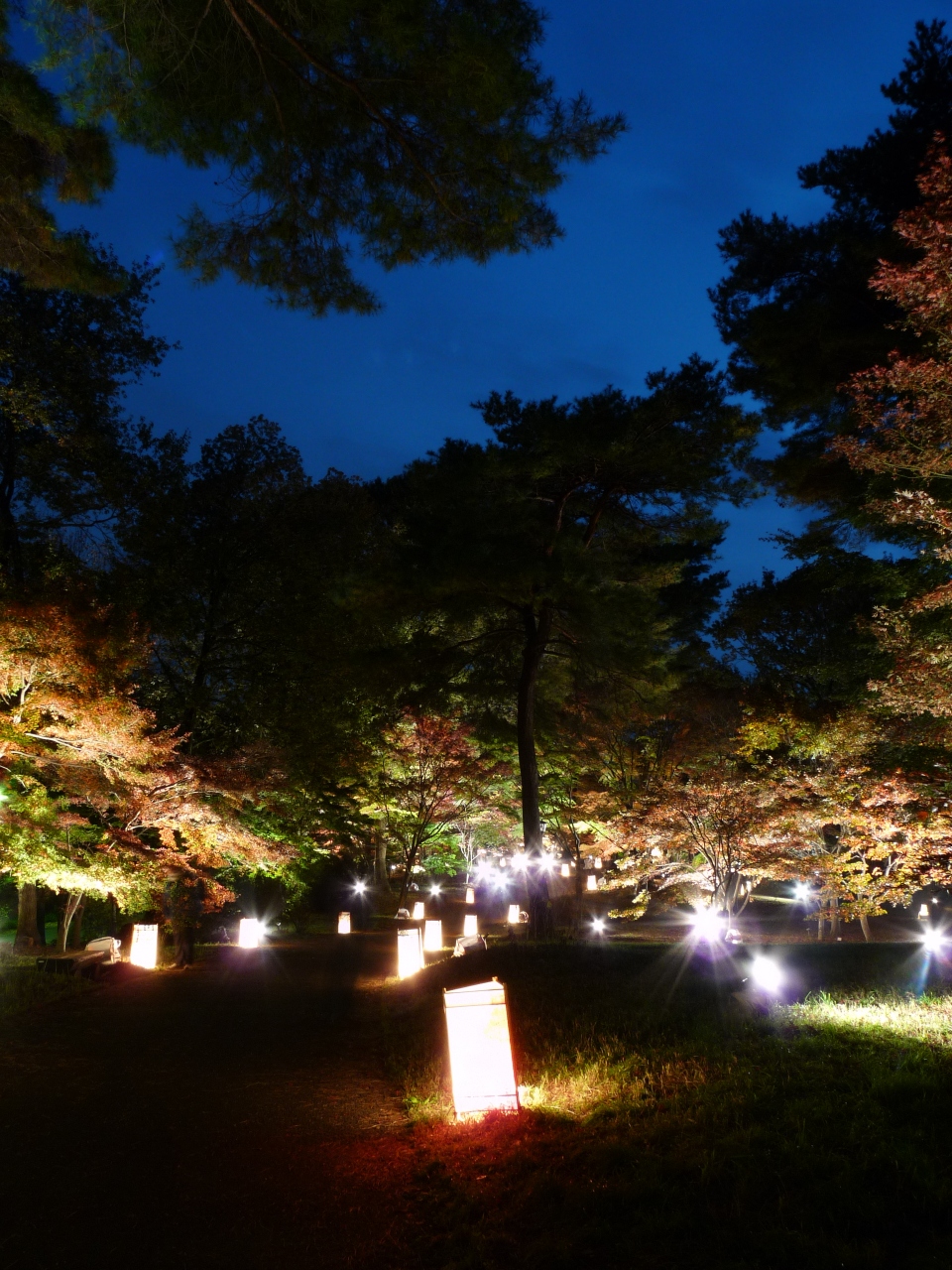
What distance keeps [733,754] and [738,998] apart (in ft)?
36.0

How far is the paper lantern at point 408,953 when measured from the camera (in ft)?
40.7

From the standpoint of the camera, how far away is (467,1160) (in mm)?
4652

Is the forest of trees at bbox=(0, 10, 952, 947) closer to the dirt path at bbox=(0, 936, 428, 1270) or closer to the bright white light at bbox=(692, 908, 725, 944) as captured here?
the bright white light at bbox=(692, 908, 725, 944)

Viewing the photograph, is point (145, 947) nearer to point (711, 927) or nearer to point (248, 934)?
point (248, 934)

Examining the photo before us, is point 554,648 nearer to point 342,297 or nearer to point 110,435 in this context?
point 110,435

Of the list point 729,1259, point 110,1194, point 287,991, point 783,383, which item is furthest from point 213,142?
point 287,991

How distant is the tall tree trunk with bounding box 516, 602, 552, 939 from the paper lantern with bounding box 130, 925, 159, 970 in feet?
22.5

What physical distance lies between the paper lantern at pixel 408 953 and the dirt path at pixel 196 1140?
99.2 inches

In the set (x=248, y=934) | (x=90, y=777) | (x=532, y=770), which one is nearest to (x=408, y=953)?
(x=532, y=770)

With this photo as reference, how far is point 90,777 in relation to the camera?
36.3 feet

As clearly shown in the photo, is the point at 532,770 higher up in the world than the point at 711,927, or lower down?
higher up

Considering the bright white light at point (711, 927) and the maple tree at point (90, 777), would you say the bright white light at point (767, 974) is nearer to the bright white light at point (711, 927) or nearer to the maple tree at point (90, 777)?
the bright white light at point (711, 927)

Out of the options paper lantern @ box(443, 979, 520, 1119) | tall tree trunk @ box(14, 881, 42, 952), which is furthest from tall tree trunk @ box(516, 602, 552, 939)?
tall tree trunk @ box(14, 881, 42, 952)

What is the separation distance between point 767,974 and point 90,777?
32.0ft
